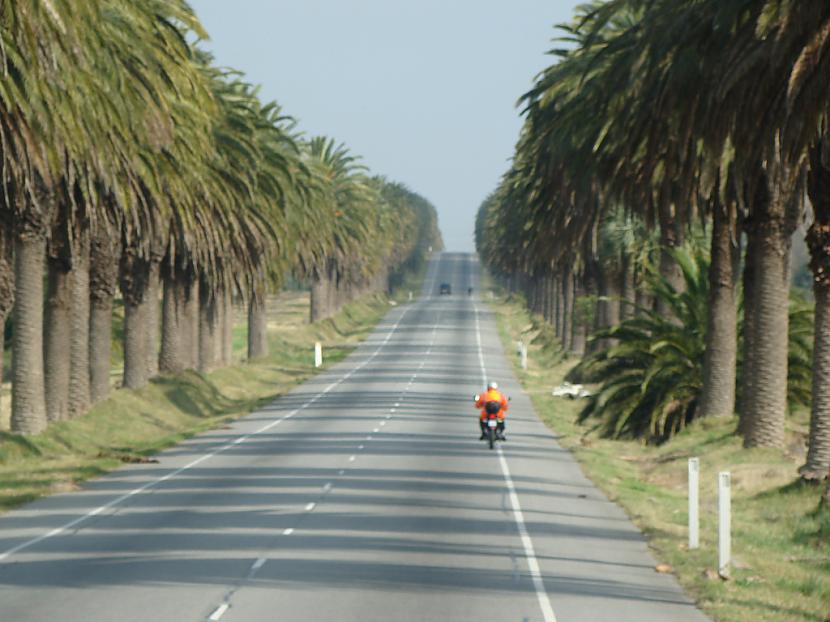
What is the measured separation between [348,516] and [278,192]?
107 feet

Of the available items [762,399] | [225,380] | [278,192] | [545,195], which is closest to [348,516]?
[762,399]

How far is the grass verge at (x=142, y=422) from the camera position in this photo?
3062 centimetres

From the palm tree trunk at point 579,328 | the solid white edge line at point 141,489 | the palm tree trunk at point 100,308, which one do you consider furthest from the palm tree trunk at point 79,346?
the palm tree trunk at point 579,328

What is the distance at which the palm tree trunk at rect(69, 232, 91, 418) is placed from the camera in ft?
134

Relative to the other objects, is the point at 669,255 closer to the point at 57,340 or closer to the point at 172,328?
the point at 57,340

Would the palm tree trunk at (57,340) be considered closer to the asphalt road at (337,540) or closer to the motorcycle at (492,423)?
the asphalt road at (337,540)

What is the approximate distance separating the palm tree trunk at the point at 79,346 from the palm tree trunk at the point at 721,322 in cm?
1587

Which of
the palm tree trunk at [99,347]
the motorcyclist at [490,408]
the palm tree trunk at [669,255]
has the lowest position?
the motorcyclist at [490,408]

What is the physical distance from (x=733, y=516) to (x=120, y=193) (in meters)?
15.9

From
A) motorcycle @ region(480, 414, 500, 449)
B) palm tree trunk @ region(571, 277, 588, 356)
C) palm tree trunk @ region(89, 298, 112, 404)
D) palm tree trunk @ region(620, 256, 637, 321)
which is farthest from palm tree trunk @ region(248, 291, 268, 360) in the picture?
motorcycle @ region(480, 414, 500, 449)

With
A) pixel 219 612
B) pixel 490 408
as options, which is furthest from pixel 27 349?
pixel 219 612

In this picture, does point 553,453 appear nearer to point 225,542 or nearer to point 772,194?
point 772,194

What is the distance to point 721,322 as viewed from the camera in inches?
1355

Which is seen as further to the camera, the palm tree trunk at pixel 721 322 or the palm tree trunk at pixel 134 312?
the palm tree trunk at pixel 134 312
